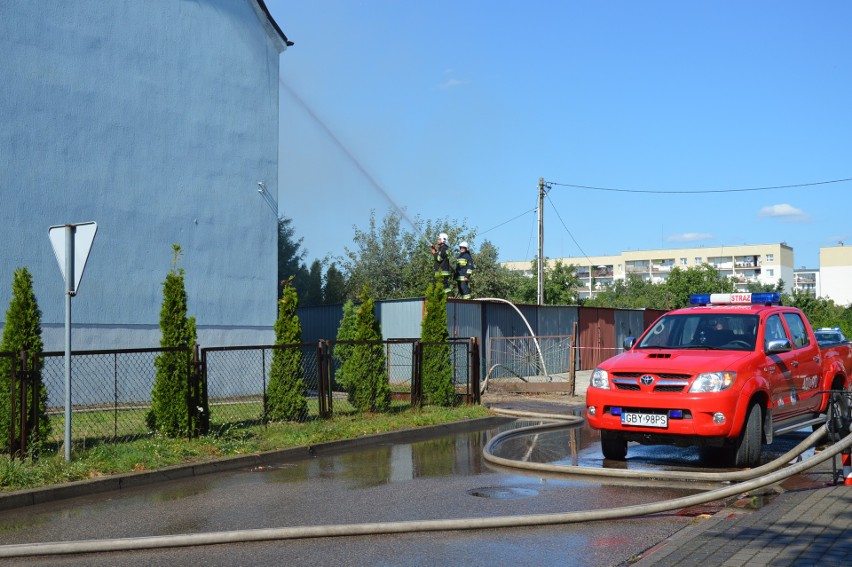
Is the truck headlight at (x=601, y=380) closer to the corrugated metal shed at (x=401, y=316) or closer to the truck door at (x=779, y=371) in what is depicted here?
the truck door at (x=779, y=371)

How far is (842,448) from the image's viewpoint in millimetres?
7367

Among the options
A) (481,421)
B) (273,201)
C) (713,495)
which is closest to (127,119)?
(273,201)

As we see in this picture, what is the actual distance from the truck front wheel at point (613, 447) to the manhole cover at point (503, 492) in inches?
77.9

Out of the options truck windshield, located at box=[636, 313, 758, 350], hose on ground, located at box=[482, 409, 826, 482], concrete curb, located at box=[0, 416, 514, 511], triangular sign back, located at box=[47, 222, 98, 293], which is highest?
triangular sign back, located at box=[47, 222, 98, 293]

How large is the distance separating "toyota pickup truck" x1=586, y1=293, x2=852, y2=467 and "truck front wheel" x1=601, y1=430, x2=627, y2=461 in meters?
0.01

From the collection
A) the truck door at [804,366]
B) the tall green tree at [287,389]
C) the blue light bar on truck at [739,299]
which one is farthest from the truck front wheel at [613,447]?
the tall green tree at [287,389]

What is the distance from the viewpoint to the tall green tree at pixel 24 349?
10203mm

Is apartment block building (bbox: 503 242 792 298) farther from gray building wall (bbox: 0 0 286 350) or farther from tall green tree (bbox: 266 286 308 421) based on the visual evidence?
tall green tree (bbox: 266 286 308 421)

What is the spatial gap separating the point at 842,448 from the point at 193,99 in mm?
16672

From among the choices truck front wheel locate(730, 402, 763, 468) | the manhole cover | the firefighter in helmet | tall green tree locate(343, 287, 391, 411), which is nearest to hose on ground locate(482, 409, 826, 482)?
truck front wheel locate(730, 402, 763, 468)

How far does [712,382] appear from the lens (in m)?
9.34

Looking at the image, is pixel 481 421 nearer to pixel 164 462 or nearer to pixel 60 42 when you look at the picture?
pixel 164 462

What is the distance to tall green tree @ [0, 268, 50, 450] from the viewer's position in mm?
10203

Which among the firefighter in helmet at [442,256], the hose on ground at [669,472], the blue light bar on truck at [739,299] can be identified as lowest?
the hose on ground at [669,472]
